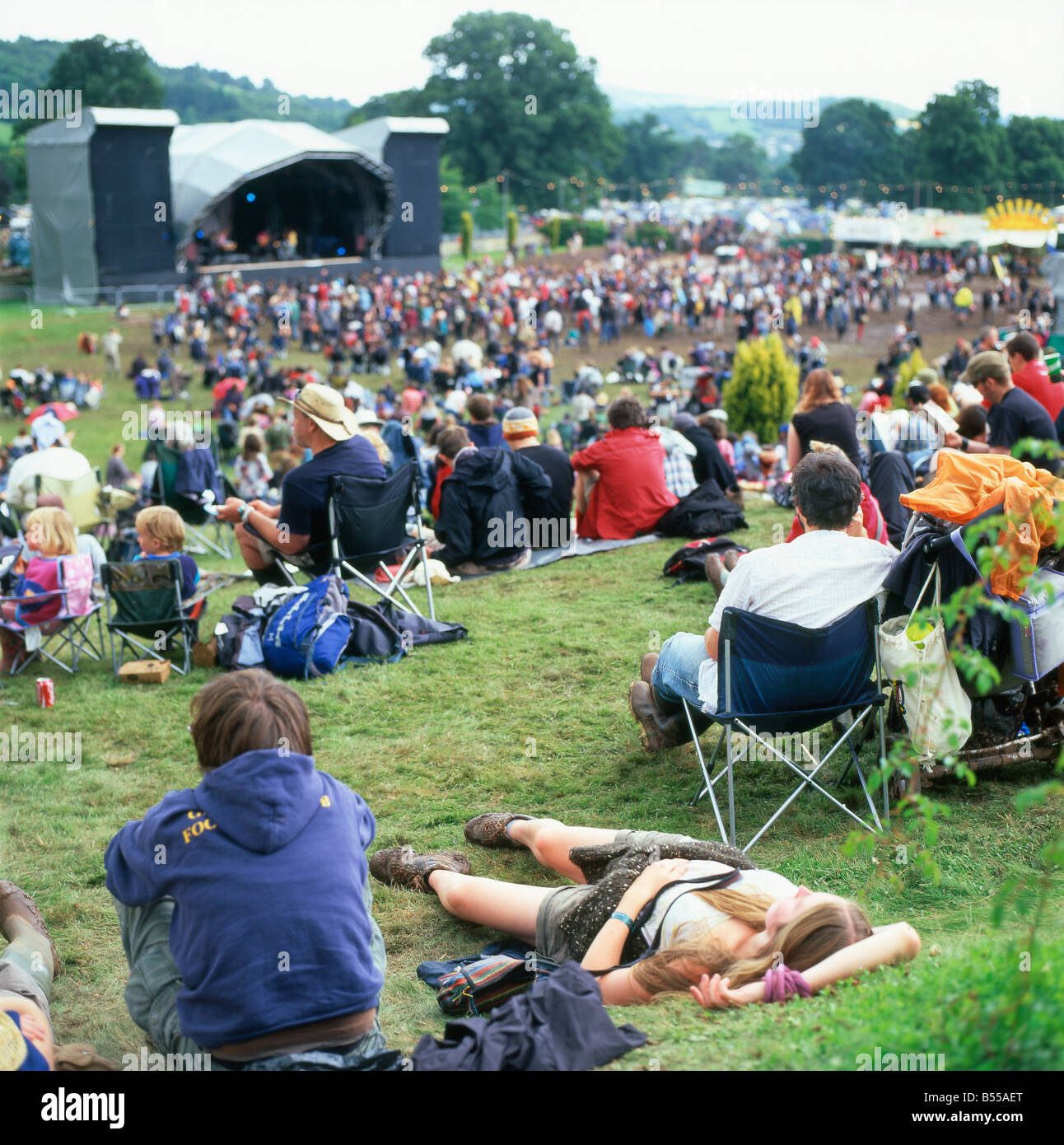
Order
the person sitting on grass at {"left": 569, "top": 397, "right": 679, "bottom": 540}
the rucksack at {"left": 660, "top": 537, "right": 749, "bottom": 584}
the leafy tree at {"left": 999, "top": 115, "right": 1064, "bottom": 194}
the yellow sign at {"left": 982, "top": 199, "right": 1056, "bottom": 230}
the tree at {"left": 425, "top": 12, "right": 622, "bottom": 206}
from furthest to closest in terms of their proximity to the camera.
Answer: the leafy tree at {"left": 999, "top": 115, "right": 1064, "bottom": 194}, the tree at {"left": 425, "top": 12, "right": 622, "bottom": 206}, the yellow sign at {"left": 982, "top": 199, "right": 1056, "bottom": 230}, the person sitting on grass at {"left": 569, "top": 397, "right": 679, "bottom": 540}, the rucksack at {"left": 660, "top": 537, "right": 749, "bottom": 584}

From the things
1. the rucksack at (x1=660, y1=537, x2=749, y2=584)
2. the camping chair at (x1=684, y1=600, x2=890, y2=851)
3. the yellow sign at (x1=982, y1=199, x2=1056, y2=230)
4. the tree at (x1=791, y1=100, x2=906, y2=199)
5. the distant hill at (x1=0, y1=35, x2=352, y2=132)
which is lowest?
the rucksack at (x1=660, y1=537, x2=749, y2=584)

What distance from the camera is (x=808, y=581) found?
384cm

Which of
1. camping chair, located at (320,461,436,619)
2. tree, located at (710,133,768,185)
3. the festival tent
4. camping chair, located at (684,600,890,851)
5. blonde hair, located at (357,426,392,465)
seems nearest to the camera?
camping chair, located at (684,600,890,851)

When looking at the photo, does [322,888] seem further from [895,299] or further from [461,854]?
[895,299]

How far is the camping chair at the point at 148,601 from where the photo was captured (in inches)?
247

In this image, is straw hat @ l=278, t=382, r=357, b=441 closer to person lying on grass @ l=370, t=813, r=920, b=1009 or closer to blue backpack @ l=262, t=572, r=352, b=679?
blue backpack @ l=262, t=572, r=352, b=679

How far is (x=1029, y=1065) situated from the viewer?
2.00 metres

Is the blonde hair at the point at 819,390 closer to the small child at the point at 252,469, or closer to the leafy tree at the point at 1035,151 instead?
the small child at the point at 252,469

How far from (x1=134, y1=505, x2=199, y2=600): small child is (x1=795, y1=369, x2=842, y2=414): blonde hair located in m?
3.73

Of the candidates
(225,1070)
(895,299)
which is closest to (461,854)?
(225,1070)

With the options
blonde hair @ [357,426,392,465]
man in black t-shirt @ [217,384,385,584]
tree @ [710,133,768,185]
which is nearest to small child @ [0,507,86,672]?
man in black t-shirt @ [217,384,385,584]

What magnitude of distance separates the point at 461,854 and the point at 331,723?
65.6 inches

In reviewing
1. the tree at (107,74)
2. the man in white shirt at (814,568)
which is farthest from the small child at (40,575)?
the tree at (107,74)

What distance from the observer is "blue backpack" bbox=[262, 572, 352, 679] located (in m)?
5.91
